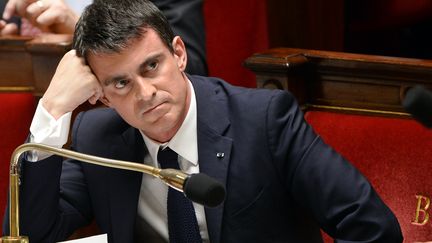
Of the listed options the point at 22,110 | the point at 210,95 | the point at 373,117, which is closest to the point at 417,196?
the point at 373,117

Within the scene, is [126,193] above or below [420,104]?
below

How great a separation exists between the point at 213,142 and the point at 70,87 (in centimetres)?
30

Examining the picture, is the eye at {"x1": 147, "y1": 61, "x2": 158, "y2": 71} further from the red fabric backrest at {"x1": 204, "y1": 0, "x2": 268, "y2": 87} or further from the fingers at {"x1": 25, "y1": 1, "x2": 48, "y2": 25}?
the red fabric backrest at {"x1": 204, "y1": 0, "x2": 268, "y2": 87}

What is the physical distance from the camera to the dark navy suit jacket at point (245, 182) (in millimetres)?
1667

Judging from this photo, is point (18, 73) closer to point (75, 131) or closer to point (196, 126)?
point (75, 131)

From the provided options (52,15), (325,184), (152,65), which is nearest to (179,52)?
(152,65)

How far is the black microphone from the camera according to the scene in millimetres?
1070

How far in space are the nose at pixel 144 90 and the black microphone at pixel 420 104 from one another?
0.65 m

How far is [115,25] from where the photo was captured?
64.4 inches

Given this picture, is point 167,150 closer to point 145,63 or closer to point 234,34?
point 145,63

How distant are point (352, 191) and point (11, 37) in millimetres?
1057

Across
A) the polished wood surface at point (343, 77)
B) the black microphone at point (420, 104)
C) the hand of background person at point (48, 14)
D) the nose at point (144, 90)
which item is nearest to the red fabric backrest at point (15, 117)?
the hand of background person at point (48, 14)

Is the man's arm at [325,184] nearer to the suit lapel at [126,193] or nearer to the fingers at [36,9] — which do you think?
the suit lapel at [126,193]

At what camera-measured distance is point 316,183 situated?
1.68 metres
